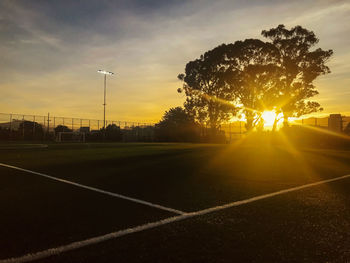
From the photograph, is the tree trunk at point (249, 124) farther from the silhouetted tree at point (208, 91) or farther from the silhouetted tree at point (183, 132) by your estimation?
the silhouetted tree at point (183, 132)

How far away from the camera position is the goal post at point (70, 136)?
41562 mm

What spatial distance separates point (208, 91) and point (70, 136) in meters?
23.2

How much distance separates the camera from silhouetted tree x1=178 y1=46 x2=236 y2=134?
3894cm

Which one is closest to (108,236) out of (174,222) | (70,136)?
(174,222)

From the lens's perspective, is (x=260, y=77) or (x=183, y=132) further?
(x=183, y=132)

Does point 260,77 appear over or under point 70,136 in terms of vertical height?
over

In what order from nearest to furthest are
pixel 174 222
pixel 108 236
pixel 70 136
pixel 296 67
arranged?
pixel 108 236 → pixel 174 222 → pixel 296 67 → pixel 70 136

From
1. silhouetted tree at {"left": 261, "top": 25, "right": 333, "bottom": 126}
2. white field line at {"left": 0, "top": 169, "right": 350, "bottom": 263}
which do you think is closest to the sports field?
white field line at {"left": 0, "top": 169, "right": 350, "bottom": 263}

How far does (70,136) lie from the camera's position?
42906 millimetres

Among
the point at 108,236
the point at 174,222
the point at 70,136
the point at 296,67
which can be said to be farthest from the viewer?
the point at 70,136

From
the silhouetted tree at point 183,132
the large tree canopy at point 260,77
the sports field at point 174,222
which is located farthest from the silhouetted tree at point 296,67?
the sports field at point 174,222

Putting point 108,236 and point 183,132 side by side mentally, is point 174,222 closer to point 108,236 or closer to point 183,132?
point 108,236

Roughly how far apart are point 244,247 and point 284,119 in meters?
33.1

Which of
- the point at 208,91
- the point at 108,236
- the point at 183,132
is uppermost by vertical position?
the point at 208,91
